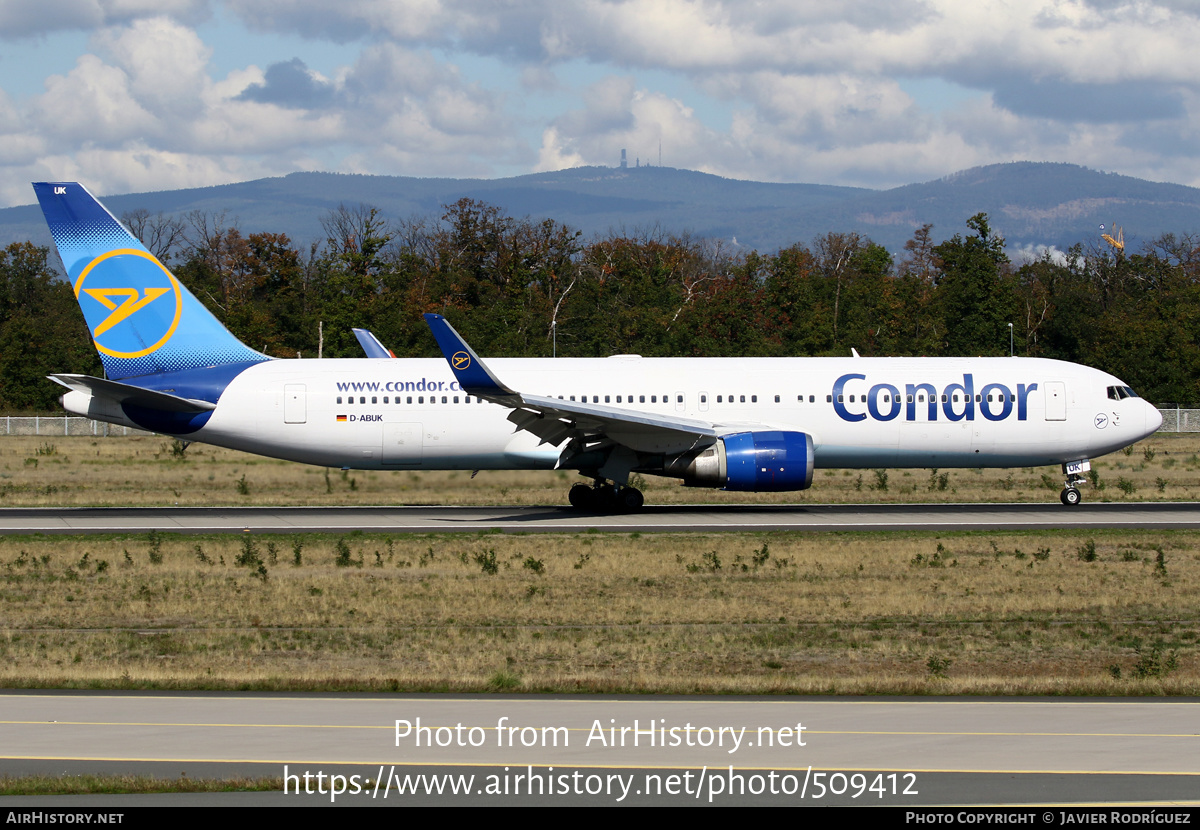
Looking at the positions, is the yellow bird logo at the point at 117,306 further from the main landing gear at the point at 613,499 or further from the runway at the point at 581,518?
the main landing gear at the point at 613,499

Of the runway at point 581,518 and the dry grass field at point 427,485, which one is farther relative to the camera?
the dry grass field at point 427,485

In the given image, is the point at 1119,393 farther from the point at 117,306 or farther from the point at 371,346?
the point at 117,306

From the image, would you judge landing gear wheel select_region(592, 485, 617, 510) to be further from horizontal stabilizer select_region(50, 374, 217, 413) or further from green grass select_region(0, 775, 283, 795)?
green grass select_region(0, 775, 283, 795)

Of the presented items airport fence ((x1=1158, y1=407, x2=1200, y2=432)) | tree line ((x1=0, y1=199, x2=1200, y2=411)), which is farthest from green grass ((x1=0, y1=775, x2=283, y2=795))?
airport fence ((x1=1158, y1=407, x2=1200, y2=432))

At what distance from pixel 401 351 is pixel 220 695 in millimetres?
64118

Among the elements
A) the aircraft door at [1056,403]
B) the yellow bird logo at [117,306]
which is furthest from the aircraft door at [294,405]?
the aircraft door at [1056,403]

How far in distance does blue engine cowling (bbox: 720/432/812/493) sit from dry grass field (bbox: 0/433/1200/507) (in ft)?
17.0

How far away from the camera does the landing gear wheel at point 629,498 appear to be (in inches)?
1282

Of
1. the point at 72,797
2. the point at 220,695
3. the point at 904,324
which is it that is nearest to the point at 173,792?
the point at 72,797

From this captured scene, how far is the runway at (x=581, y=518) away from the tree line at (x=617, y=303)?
39.4 metres

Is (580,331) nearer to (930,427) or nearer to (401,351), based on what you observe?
(401,351)

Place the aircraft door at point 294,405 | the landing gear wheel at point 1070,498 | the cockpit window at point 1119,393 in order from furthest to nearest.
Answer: the cockpit window at point 1119,393, the landing gear wheel at point 1070,498, the aircraft door at point 294,405

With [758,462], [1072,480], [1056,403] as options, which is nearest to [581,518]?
[758,462]

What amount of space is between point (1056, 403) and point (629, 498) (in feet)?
39.4
